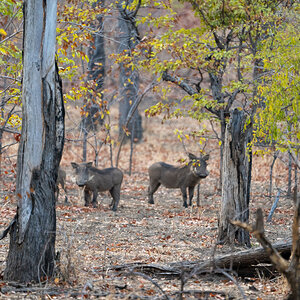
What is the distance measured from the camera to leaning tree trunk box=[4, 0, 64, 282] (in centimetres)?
609

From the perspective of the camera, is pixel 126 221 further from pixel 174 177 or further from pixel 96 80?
pixel 96 80

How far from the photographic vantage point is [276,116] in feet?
25.5

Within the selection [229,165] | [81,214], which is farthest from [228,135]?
[81,214]

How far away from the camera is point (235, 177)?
901 cm

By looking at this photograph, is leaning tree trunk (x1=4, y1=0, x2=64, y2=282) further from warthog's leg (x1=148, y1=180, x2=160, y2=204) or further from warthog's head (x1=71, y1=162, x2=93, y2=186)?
warthog's leg (x1=148, y1=180, x2=160, y2=204)

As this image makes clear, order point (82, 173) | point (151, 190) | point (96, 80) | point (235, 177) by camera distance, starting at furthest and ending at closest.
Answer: point (151, 190)
point (96, 80)
point (82, 173)
point (235, 177)

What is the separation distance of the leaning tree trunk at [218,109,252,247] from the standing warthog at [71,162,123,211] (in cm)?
498

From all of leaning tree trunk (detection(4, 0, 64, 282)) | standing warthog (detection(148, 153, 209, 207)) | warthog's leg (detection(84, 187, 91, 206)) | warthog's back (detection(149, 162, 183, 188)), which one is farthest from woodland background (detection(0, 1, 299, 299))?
warthog's back (detection(149, 162, 183, 188))

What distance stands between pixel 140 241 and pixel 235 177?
2.16 meters

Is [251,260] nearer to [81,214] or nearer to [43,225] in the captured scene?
[43,225]

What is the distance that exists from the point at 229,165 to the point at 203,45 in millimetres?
4612

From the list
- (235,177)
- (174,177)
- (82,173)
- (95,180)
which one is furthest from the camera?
(174,177)

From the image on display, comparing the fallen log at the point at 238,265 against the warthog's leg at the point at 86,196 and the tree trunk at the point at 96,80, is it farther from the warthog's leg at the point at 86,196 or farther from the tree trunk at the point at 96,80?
the warthog's leg at the point at 86,196

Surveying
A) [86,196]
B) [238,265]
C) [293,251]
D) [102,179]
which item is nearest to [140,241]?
[238,265]
